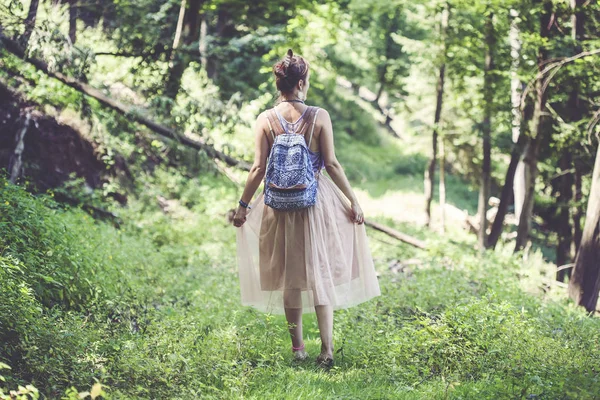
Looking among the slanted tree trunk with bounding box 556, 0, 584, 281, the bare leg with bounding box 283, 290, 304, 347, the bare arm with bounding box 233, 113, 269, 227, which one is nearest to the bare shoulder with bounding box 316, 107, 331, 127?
the bare arm with bounding box 233, 113, 269, 227

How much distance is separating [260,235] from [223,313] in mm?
1336

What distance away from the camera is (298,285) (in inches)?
187

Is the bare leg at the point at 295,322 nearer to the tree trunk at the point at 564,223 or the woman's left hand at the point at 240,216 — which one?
→ the woman's left hand at the point at 240,216

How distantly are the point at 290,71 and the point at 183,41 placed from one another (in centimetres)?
682

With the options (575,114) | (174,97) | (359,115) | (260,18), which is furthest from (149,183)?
(359,115)

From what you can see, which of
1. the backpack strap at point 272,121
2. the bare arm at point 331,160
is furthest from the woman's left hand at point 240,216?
the bare arm at point 331,160

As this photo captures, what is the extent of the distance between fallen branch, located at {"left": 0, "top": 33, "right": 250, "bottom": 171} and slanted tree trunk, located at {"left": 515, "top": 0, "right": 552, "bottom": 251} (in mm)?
5750

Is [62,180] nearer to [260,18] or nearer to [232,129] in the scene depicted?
[232,129]

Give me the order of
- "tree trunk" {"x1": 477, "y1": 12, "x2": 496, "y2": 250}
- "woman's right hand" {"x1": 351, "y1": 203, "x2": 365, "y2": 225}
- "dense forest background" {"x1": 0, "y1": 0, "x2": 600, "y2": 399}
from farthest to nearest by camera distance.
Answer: "tree trunk" {"x1": 477, "y1": 12, "x2": 496, "y2": 250}, "woman's right hand" {"x1": 351, "y1": 203, "x2": 365, "y2": 225}, "dense forest background" {"x1": 0, "y1": 0, "x2": 600, "y2": 399}

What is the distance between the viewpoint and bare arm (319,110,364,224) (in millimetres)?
4738

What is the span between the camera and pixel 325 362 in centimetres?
470

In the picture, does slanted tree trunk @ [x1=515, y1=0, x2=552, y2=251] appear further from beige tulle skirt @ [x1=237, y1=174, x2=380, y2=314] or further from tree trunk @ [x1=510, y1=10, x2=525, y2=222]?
beige tulle skirt @ [x1=237, y1=174, x2=380, y2=314]

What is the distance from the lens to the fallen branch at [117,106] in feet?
28.3

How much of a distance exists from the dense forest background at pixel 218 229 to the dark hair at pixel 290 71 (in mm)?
1908
